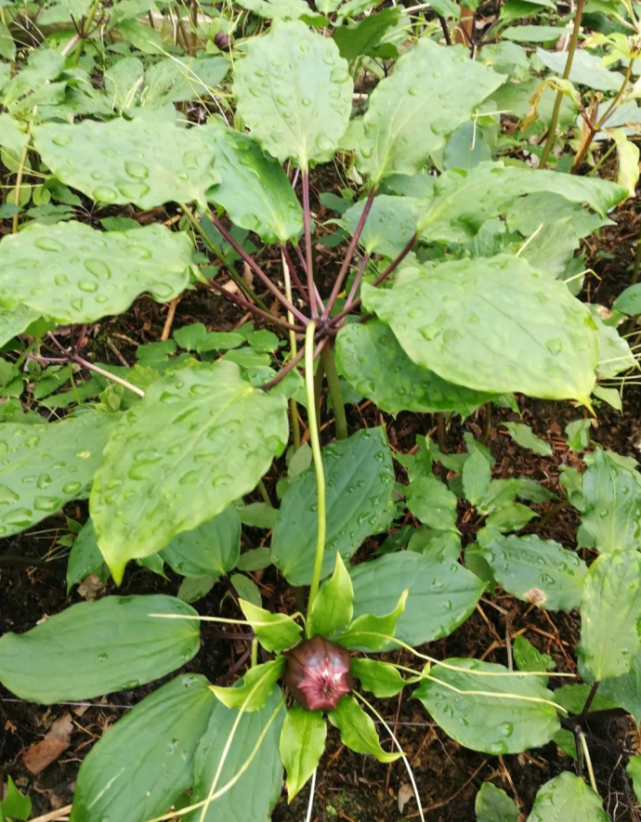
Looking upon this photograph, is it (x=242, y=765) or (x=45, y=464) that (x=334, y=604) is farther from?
(x=45, y=464)

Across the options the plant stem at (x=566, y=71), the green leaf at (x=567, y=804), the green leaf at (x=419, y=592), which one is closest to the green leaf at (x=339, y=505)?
the green leaf at (x=419, y=592)

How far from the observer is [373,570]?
2.36 ft

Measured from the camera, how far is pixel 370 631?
561 mm

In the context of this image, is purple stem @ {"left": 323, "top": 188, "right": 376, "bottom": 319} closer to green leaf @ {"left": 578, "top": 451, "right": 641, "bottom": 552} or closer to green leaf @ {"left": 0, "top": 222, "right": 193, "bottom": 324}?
green leaf @ {"left": 0, "top": 222, "right": 193, "bottom": 324}

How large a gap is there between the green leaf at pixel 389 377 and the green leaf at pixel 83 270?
19 centimetres

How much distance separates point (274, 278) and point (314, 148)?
632 mm

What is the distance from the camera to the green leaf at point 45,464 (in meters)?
0.63

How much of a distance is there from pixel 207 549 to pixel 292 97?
2.00ft

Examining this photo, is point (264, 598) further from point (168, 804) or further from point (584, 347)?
point (584, 347)

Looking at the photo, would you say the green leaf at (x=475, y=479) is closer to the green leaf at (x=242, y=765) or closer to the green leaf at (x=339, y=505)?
the green leaf at (x=339, y=505)

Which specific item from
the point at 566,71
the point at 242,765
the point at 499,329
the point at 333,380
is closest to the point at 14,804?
the point at 242,765

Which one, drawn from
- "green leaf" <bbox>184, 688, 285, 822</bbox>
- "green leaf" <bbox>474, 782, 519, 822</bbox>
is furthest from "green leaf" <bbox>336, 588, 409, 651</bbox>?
"green leaf" <bbox>474, 782, 519, 822</bbox>

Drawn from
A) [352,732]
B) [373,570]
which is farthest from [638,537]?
[352,732]

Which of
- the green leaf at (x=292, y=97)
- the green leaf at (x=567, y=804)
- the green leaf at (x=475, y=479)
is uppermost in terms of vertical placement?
the green leaf at (x=292, y=97)
